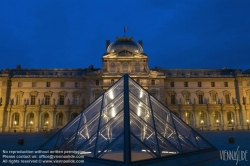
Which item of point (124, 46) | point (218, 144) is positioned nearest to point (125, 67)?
point (124, 46)

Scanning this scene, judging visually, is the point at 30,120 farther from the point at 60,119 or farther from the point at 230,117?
the point at 230,117

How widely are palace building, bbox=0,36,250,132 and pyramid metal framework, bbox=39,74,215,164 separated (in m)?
33.1

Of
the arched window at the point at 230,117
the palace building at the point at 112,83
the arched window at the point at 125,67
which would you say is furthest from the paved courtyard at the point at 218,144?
the arched window at the point at 125,67

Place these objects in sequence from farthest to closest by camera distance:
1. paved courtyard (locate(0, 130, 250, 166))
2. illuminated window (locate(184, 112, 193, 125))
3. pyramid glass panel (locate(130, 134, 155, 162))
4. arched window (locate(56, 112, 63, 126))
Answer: illuminated window (locate(184, 112, 193, 125)) < arched window (locate(56, 112, 63, 126)) < paved courtyard (locate(0, 130, 250, 166)) < pyramid glass panel (locate(130, 134, 155, 162))

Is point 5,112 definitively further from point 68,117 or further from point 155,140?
point 155,140

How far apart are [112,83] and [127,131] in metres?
36.9

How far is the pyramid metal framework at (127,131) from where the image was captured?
10.1 meters

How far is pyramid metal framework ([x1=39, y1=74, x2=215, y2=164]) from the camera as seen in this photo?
10.1m

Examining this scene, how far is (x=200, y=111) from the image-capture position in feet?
162

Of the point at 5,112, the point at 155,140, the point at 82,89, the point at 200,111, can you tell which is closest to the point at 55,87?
the point at 82,89

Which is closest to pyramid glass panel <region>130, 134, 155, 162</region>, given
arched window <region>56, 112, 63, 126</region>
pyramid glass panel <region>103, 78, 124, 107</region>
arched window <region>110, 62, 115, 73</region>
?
pyramid glass panel <region>103, 78, 124, 107</region>

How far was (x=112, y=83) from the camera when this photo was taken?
4681 cm

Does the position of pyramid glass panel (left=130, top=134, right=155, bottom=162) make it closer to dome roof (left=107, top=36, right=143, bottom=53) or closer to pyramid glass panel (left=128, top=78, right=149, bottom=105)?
pyramid glass panel (left=128, top=78, right=149, bottom=105)

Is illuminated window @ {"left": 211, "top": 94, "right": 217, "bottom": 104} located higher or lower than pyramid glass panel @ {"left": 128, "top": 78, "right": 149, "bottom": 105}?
higher
